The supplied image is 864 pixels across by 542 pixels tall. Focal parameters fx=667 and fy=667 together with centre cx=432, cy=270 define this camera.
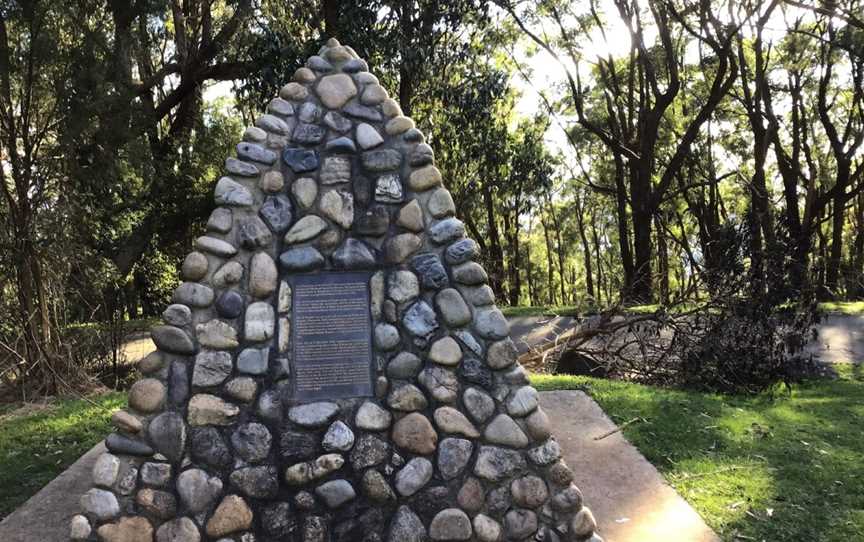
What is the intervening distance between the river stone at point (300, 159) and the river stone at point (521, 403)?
160 centimetres

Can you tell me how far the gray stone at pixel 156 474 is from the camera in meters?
3.13

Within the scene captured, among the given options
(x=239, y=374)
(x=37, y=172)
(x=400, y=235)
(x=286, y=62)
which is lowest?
(x=239, y=374)

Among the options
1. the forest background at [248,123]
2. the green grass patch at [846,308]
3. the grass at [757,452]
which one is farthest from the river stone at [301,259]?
the green grass patch at [846,308]

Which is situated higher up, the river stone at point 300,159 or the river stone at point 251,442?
the river stone at point 300,159

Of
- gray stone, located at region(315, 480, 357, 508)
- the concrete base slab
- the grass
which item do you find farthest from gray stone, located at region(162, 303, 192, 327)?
the grass

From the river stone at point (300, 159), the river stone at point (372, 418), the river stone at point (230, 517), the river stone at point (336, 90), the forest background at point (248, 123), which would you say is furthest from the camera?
the forest background at point (248, 123)

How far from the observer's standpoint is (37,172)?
750cm

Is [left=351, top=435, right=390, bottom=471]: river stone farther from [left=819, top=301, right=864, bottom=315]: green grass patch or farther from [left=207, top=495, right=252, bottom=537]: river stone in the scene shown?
[left=819, top=301, right=864, bottom=315]: green grass patch

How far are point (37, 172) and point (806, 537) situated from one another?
7.98 metres

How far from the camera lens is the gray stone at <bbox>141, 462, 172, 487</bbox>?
A: 10.3 ft

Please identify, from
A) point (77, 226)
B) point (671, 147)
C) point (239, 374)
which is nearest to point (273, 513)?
point (239, 374)

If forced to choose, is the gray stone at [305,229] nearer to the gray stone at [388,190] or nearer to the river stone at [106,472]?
the gray stone at [388,190]

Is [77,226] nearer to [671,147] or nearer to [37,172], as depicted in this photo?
[37,172]

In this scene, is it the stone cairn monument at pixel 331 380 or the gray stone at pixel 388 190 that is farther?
the gray stone at pixel 388 190
